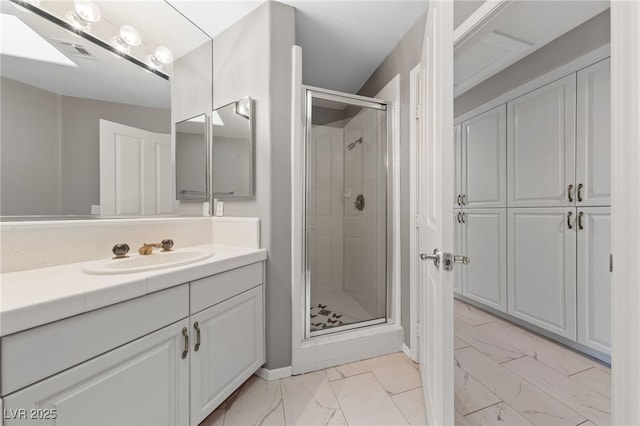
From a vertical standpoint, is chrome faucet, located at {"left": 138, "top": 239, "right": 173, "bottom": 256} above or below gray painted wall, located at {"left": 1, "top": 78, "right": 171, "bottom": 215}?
below

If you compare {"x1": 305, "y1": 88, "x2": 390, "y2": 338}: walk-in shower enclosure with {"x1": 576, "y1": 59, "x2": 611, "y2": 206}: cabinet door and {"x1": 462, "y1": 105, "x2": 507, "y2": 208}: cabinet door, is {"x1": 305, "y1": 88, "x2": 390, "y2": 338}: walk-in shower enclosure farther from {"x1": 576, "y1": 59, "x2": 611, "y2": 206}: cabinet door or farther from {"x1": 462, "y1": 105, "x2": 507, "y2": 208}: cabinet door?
{"x1": 576, "y1": 59, "x2": 611, "y2": 206}: cabinet door

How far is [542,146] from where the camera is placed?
2.04m

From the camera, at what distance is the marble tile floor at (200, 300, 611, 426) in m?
1.25

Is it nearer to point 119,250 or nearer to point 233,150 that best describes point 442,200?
point 233,150

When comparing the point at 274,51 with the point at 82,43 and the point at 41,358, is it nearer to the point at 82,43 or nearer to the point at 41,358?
the point at 82,43

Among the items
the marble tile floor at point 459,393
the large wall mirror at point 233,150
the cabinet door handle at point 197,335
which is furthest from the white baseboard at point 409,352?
the large wall mirror at point 233,150

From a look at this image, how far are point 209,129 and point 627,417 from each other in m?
2.23

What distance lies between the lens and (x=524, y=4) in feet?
4.91

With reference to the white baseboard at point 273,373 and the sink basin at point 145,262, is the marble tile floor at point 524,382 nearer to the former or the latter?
the white baseboard at point 273,373

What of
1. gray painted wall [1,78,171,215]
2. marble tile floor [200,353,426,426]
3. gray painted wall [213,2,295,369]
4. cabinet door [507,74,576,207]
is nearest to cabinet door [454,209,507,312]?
cabinet door [507,74,576,207]

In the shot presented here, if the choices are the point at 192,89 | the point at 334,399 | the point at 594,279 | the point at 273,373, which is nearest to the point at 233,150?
the point at 192,89

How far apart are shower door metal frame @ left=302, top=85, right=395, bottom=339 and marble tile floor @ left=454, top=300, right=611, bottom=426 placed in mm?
654

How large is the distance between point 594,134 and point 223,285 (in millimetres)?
2575

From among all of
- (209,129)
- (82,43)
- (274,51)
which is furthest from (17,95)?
(274,51)
